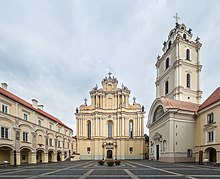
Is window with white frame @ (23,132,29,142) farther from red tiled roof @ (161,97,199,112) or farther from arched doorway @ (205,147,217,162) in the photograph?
arched doorway @ (205,147,217,162)

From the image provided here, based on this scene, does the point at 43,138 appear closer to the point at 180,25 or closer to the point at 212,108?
the point at 212,108

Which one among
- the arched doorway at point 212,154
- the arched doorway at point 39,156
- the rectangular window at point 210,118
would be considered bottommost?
the arched doorway at point 39,156

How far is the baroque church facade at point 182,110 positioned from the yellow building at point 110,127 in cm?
1291

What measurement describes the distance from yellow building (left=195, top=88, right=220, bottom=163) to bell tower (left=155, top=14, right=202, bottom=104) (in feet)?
31.4

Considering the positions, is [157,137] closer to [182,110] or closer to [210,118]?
[182,110]

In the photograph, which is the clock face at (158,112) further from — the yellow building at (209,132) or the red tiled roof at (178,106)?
the yellow building at (209,132)

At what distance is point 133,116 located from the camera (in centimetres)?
6259

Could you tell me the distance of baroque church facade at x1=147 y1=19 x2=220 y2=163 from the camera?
31.2 metres

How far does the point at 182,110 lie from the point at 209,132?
497 cm

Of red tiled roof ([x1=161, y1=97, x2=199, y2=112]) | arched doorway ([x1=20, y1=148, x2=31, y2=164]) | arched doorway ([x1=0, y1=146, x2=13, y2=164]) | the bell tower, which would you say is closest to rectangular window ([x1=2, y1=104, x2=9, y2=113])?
arched doorway ([x1=0, y1=146, x2=13, y2=164])

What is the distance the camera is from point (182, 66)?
43.4 m

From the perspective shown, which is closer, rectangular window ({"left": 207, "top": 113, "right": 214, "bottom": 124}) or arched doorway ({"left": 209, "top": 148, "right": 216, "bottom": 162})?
rectangular window ({"left": 207, "top": 113, "right": 214, "bottom": 124})

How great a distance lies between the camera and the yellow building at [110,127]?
60.6 meters

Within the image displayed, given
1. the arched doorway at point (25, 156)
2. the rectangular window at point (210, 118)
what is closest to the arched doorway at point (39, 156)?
the arched doorway at point (25, 156)
